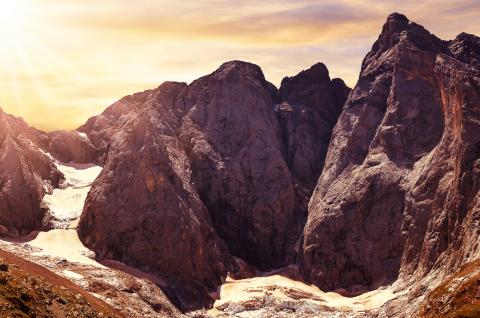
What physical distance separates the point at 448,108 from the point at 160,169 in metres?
69.2

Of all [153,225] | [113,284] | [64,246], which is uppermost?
[153,225]

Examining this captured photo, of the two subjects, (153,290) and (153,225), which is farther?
(153,225)

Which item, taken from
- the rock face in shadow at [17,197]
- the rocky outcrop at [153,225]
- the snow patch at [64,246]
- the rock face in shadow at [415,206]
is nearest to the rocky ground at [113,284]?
the snow patch at [64,246]

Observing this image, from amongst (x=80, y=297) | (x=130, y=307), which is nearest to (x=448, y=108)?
(x=130, y=307)

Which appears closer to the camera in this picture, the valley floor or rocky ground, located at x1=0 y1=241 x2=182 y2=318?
rocky ground, located at x1=0 y1=241 x2=182 y2=318

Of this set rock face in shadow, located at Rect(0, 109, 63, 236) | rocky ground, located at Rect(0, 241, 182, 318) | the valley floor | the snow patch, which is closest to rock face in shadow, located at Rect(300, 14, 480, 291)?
the valley floor

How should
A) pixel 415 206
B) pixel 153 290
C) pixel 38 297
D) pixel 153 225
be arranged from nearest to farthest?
1. pixel 38 297
2. pixel 153 290
3. pixel 415 206
4. pixel 153 225

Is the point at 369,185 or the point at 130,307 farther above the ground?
the point at 369,185

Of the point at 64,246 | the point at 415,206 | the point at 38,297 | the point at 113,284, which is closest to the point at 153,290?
the point at 113,284

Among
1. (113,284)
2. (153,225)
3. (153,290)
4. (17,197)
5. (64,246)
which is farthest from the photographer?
(17,197)

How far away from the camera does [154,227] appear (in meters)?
186

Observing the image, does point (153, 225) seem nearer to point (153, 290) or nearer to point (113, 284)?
point (153, 290)

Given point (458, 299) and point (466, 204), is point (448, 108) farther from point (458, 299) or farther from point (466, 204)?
point (458, 299)

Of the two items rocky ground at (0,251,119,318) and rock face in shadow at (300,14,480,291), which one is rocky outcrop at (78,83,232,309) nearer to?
rock face in shadow at (300,14,480,291)
